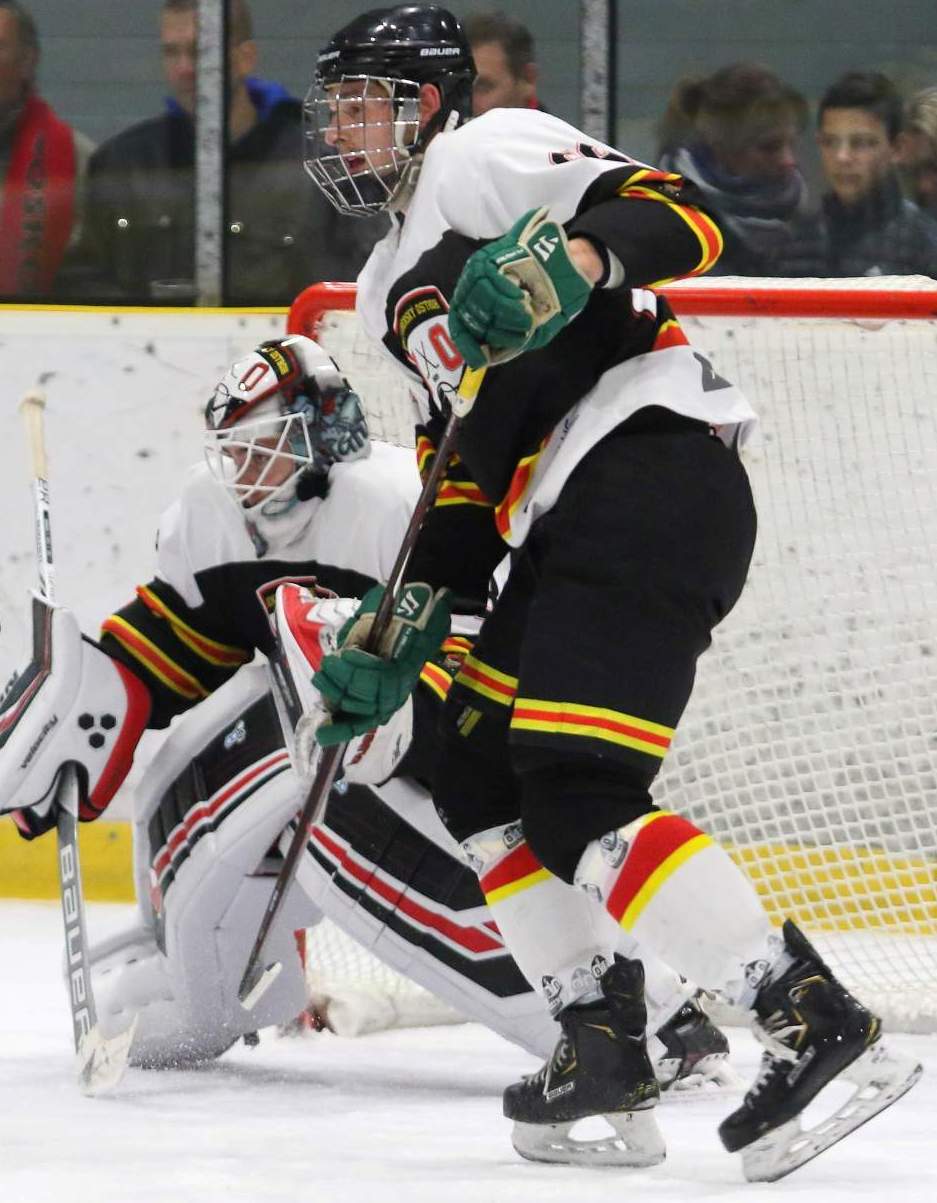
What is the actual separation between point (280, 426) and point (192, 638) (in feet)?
0.98

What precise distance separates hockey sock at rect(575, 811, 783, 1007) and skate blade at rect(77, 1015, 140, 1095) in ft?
2.49

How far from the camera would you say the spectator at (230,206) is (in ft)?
12.4

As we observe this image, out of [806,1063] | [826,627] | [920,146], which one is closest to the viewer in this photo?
[806,1063]

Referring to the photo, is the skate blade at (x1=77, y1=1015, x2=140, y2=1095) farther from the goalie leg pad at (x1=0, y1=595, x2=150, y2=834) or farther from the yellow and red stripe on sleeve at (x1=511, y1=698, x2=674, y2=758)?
the yellow and red stripe on sleeve at (x1=511, y1=698, x2=674, y2=758)

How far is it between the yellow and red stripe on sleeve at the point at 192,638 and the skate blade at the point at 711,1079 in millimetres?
732

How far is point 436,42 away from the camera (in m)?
1.99

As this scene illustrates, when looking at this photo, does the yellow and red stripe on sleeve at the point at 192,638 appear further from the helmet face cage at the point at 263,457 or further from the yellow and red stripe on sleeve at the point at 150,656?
the helmet face cage at the point at 263,457

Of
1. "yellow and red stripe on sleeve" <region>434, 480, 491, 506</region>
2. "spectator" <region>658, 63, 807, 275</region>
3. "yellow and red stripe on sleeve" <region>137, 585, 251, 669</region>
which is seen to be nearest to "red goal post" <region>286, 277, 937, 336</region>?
"yellow and red stripe on sleeve" <region>137, 585, 251, 669</region>

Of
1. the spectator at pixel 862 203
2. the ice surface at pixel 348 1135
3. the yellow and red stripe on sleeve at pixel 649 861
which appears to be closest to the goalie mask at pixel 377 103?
the yellow and red stripe on sleeve at pixel 649 861

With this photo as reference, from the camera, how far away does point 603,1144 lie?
191 cm

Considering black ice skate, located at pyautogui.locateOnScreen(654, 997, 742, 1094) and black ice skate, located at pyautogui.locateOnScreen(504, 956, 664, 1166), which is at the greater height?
black ice skate, located at pyautogui.locateOnScreen(504, 956, 664, 1166)

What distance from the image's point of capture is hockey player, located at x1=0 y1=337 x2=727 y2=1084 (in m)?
2.35

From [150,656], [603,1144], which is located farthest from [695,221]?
[150,656]

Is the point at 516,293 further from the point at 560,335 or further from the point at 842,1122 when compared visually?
the point at 842,1122
